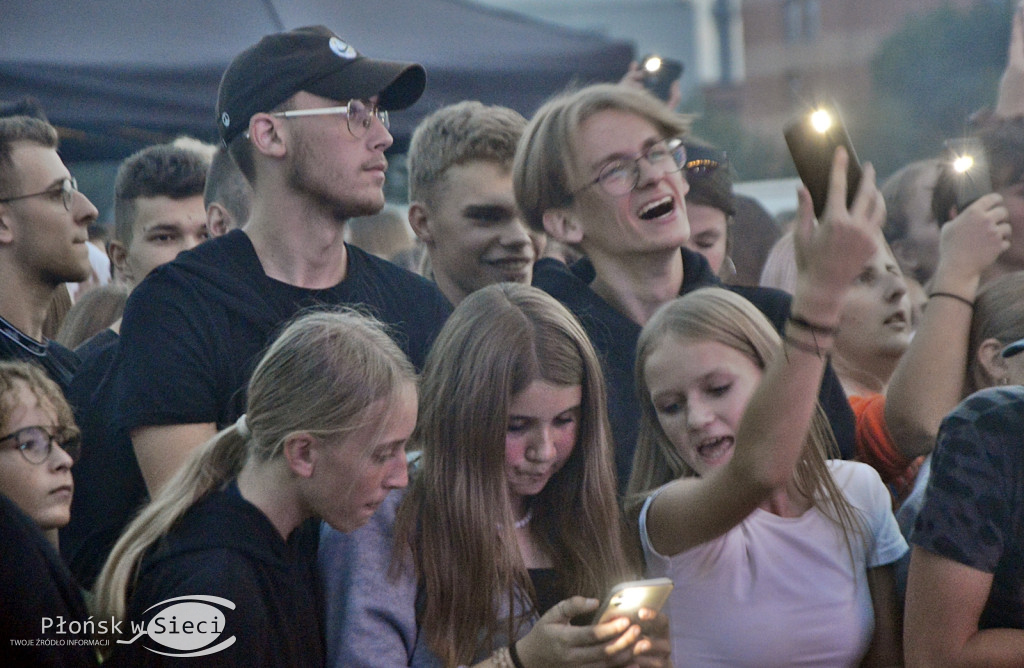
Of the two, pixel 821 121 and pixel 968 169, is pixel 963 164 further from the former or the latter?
pixel 821 121

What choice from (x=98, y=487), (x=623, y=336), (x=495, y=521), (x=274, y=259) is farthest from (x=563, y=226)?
(x=98, y=487)

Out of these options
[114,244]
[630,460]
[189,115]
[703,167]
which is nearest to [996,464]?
[630,460]

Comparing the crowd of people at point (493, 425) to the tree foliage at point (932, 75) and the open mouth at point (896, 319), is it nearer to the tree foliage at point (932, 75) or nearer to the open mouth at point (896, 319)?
the open mouth at point (896, 319)

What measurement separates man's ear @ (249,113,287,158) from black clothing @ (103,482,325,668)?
35.0 inches

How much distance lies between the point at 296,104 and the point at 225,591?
1.21 m

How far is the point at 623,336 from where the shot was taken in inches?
107

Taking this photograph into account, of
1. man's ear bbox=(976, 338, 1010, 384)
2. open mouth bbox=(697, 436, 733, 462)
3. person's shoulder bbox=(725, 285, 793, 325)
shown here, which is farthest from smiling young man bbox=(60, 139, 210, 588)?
man's ear bbox=(976, 338, 1010, 384)

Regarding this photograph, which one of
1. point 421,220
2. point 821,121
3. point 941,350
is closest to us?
point 821,121

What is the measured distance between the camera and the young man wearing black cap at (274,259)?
2318mm

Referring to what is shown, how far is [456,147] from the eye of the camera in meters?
3.18

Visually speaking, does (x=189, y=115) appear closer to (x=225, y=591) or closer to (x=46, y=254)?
(x=46, y=254)

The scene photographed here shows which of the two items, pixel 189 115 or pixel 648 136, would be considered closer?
pixel 648 136

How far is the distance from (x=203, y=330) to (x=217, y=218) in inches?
44.8

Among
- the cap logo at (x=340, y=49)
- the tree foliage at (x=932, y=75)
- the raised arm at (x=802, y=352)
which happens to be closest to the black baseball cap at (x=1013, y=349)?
the raised arm at (x=802, y=352)
